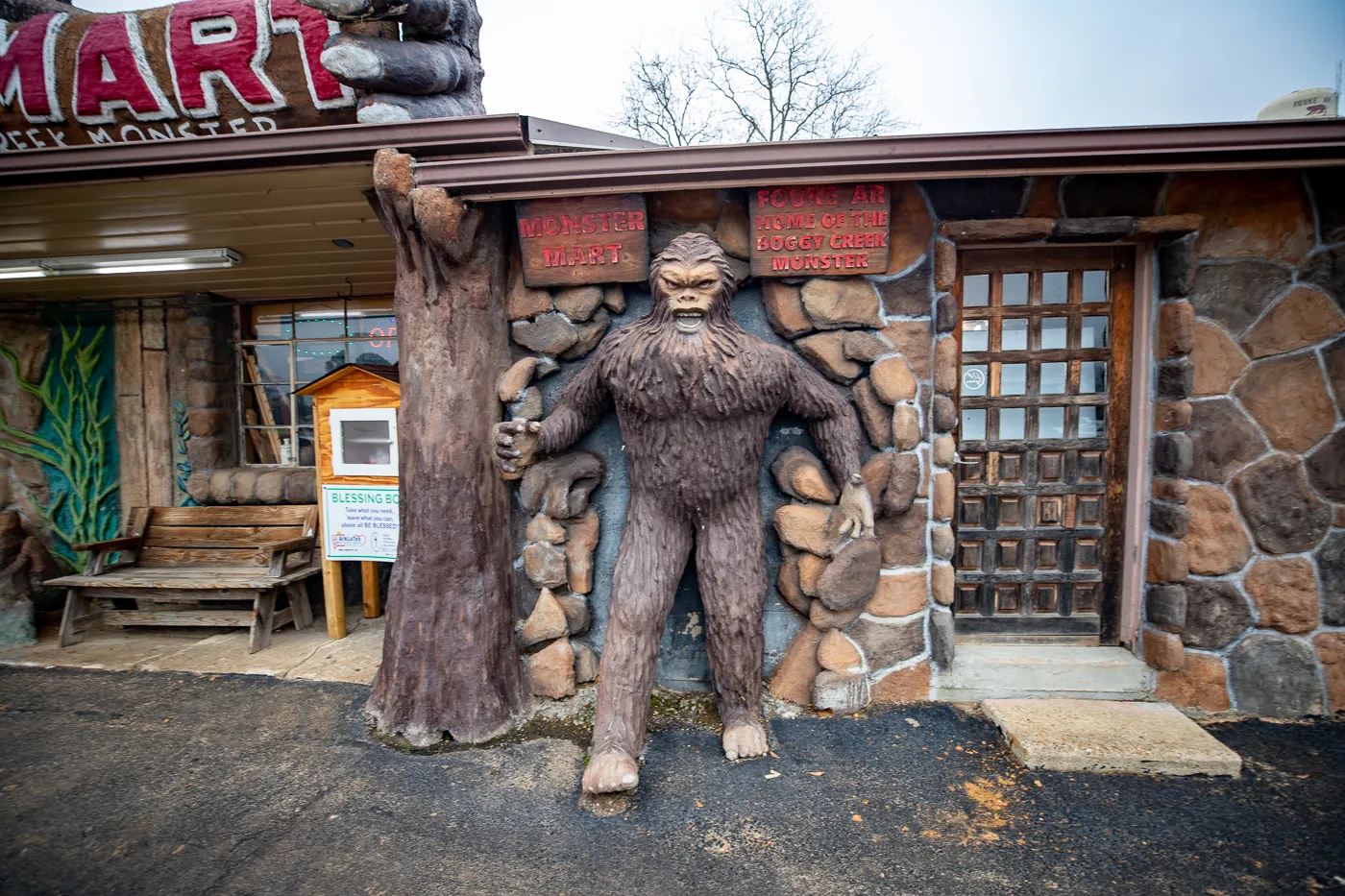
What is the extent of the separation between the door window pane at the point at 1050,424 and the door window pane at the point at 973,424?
0.24 m

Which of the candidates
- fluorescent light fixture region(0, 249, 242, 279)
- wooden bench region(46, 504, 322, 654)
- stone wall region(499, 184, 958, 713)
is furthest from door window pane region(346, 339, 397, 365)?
stone wall region(499, 184, 958, 713)

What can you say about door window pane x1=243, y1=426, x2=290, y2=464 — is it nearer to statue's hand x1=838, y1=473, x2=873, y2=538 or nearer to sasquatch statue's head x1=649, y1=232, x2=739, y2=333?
sasquatch statue's head x1=649, y1=232, x2=739, y2=333

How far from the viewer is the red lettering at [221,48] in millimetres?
2852

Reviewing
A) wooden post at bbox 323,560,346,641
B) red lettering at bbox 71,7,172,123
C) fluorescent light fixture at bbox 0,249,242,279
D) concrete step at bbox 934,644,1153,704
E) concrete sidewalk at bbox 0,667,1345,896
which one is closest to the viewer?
concrete sidewalk at bbox 0,667,1345,896

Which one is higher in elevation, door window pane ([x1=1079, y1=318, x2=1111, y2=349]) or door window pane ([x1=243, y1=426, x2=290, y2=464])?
door window pane ([x1=1079, y1=318, x2=1111, y2=349])

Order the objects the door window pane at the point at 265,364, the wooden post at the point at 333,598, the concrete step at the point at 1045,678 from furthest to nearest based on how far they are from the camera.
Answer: the door window pane at the point at 265,364
the wooden post at the point at 333,598
the concrete step at the point at 1045,678

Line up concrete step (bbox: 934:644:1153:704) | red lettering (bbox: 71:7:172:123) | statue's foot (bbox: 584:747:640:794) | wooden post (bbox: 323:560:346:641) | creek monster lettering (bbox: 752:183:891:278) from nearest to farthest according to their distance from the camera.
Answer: statue's foot (bbox: 584:747:640:794) < creek monster lettering (bbox: 752:183:891:278) < concrete step (bbox: 934:644:1153:704) < red lettering (bbox: 71:7:172:123) < wooden post (bbox: 323:560:346:641)

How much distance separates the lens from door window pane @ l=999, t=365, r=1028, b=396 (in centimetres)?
284

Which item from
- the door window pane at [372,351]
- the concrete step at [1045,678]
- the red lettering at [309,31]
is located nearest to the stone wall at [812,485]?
the concrete step at [1045,678]

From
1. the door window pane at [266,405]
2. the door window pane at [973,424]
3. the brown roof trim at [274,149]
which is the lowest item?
the door window pane at [973,424]

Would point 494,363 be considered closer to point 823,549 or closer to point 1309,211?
point 823,549

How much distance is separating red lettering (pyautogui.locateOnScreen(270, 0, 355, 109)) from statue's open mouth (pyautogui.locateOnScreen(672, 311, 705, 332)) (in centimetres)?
196

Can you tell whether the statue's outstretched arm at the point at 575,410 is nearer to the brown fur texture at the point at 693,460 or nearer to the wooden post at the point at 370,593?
the brown fur texture at the point at 693,460

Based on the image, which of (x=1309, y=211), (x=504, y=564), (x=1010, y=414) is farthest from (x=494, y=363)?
(x=1309, y=211)
